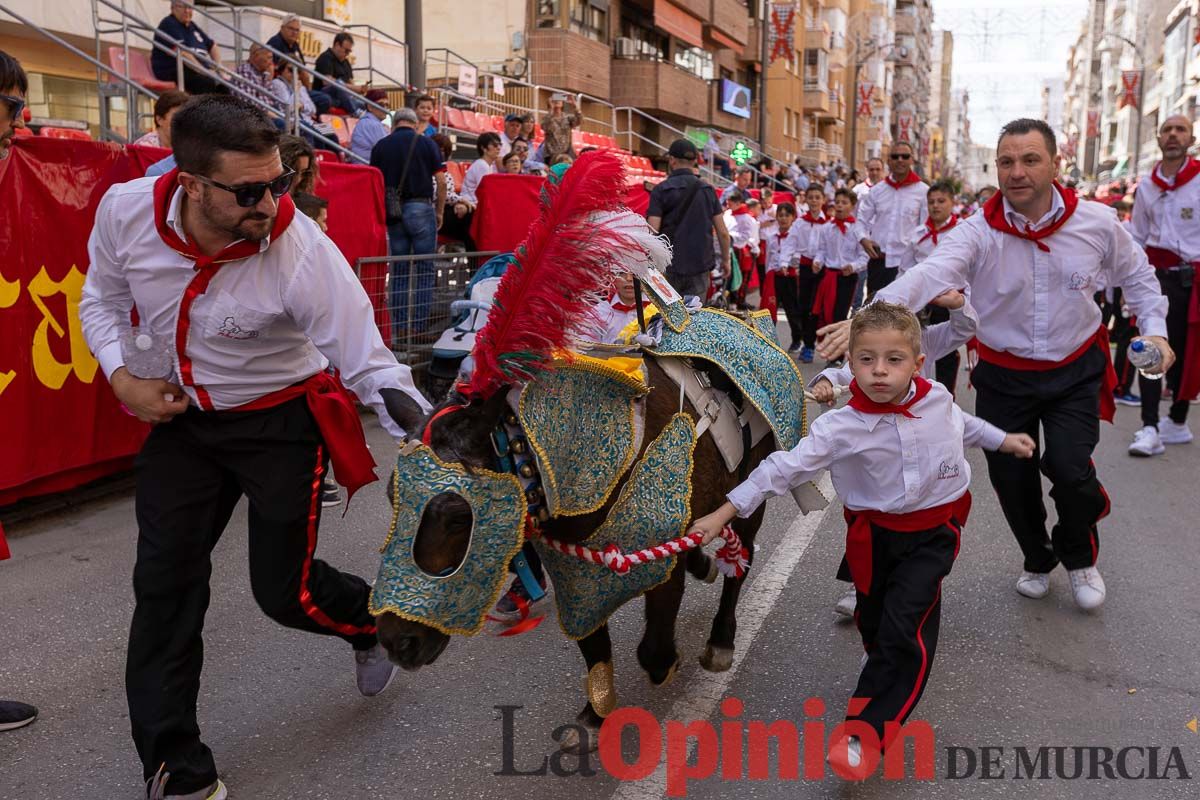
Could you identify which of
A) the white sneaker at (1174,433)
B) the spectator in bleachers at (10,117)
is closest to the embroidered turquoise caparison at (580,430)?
the spectator in bleachers at (10,117)

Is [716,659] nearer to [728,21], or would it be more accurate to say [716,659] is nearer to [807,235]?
[807,235]

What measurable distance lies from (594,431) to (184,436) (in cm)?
124

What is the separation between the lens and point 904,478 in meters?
3.27

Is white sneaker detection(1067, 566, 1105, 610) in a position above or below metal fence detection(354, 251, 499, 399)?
below

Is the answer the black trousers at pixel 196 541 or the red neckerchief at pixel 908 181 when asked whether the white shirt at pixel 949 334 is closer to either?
the black trousers at pixel 196 541

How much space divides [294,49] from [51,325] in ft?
28.0

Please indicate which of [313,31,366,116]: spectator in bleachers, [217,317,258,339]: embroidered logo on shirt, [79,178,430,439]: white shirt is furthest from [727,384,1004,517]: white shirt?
[313,31,366,116]: spectator in bleachers

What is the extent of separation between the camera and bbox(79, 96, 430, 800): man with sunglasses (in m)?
2.87

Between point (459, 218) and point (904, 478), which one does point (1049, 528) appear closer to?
point (904, 478)

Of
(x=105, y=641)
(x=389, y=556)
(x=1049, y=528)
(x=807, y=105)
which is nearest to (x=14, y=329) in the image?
(x=105, y=641)

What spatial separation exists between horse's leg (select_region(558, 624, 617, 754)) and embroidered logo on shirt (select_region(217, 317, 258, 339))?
143cm

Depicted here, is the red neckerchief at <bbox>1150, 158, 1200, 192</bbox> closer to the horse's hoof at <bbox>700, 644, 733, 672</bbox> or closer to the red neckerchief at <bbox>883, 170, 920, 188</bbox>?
the red neckerchief at <bbox>883, 170, 920, 188</bbox>

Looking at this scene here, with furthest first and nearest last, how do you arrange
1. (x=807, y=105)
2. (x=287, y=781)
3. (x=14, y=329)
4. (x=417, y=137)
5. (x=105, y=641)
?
1. (x=807, y=105)
2. (x=417, y=137)
3. (x=14, y=329)
4. (x=105, y=641)
5. (x=287, y=781)

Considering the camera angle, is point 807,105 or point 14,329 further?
point 807,105
